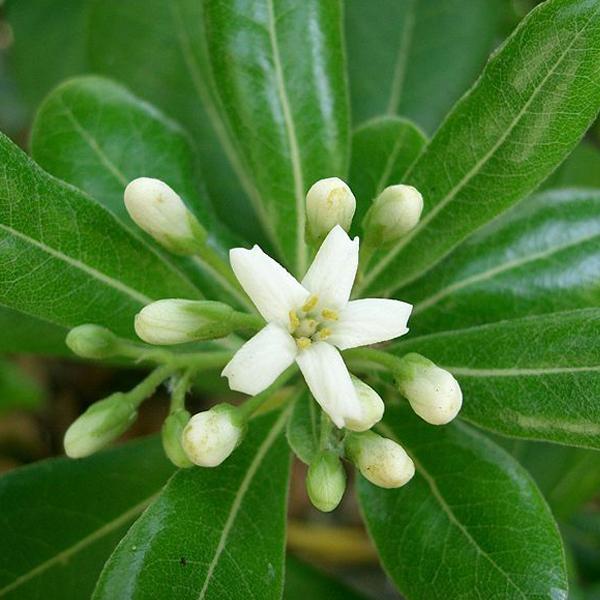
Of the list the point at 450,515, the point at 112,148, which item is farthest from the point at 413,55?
the point at 450,515

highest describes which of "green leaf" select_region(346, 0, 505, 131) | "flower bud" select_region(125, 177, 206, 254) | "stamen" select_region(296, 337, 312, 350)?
"green leaf" select_region(346, 0, 505, 131)

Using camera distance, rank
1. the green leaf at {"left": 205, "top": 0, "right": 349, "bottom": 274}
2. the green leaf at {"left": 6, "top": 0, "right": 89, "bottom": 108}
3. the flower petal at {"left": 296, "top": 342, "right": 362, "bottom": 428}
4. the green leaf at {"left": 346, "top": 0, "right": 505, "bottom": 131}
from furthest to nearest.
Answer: the green leaf at {"left": 6, "top": 0, "right": 89, "bottom": 108} → the green leaf at {"left": 346, "top": 0, "right": 505, "bottom": 131} → the green leaf at {"left": 205, "top": 0, "right": 349, "bottom": 274} → the flower petal at {"left": 296, "top": 342, "right": 362, "bottom": 428}

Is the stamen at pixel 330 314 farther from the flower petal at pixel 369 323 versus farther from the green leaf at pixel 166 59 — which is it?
the green leaf at pixel 166 59

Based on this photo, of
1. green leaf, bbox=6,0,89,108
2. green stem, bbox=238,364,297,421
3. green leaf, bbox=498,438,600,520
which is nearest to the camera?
green stem, bbox=238,364,297,421

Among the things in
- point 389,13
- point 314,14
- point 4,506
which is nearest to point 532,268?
point 314,14

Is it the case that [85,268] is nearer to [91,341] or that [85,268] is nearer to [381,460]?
[91,341]

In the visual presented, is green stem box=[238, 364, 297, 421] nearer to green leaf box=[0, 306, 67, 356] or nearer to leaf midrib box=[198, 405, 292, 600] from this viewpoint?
leaf midrib box=[198, 405, 292, 600]

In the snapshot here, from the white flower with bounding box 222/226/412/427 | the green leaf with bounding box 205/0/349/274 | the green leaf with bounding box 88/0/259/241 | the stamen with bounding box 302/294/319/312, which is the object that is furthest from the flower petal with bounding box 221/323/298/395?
the green leaf with bounding box 88/0/259/241

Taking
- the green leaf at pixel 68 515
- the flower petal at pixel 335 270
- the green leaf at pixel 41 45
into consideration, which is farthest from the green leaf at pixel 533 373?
the green leaf at pixel 41 45
